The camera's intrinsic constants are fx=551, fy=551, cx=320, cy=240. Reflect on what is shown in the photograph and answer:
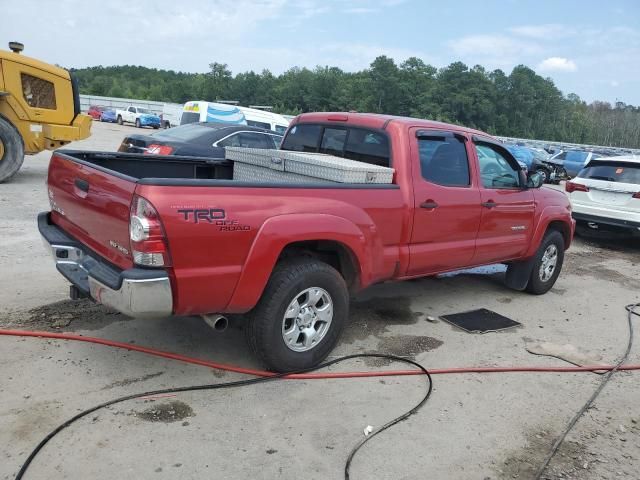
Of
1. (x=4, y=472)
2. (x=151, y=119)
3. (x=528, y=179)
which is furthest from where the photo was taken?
(x=151, y=119)

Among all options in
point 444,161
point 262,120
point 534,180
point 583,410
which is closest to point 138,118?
point 262,120

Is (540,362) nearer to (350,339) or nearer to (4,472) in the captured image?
(350,339)

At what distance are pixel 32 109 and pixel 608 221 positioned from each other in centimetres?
1085

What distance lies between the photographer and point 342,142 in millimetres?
5066

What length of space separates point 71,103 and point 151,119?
3496cm

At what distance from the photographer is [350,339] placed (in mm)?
4648

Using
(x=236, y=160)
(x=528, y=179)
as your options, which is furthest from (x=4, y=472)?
(x=528, y=179)

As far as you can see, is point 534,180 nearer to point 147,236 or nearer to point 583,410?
point 583,410

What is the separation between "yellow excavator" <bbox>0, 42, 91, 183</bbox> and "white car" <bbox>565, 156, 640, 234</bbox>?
32.4 ft

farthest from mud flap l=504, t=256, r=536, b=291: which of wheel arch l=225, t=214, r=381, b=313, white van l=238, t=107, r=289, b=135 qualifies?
white van l=238, t=107, r=289, b=135

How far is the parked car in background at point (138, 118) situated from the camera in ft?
146

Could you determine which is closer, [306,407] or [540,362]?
[306,407]

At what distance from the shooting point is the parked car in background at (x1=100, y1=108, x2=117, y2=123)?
4891 centimetres

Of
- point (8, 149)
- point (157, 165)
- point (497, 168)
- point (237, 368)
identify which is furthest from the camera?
point (8, 149)
